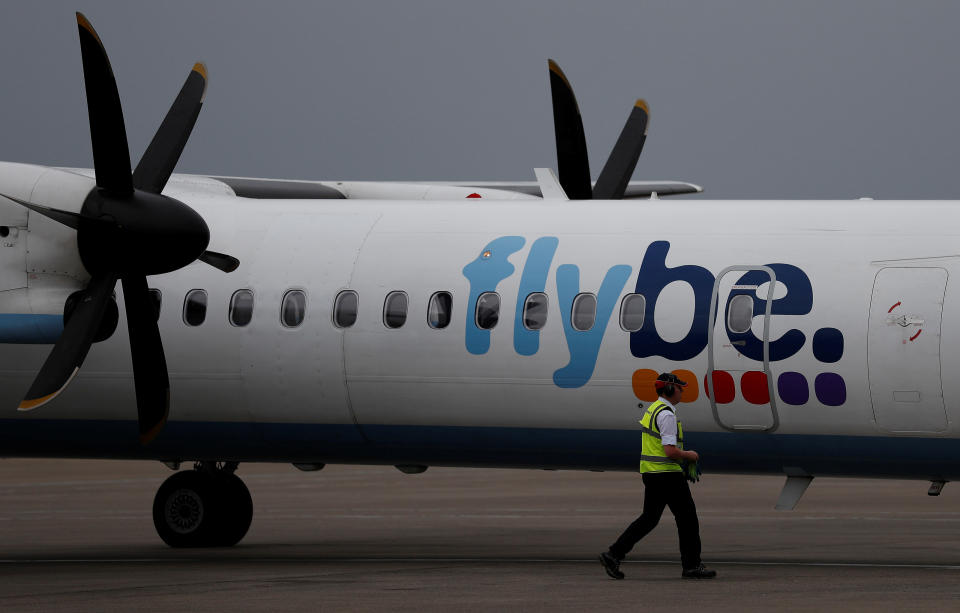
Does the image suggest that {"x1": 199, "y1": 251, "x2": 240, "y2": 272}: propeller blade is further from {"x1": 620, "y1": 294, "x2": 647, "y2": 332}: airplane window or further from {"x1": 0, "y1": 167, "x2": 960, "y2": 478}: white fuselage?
{"x1": 620, "y1": 294, "x2": 647, "y2": 332}: airplane window

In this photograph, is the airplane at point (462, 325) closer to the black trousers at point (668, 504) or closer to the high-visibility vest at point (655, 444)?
the high-visibility vest at point (655, 444)

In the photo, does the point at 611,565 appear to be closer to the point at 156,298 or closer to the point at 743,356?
the point at 743,356

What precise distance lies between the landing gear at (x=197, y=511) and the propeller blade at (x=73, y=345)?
4.33m

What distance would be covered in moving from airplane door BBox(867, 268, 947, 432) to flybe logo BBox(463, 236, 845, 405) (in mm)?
421

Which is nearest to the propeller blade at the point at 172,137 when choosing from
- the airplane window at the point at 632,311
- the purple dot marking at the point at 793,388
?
the airplane window at the point at 632,311

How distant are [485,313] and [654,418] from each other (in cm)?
290

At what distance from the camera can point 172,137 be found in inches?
774

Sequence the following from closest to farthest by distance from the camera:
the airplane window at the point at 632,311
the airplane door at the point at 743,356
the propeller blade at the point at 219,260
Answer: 1. the airplane door at the point at 743,356
2. the airplane window at the point at 632,311
3. the propeller blade at the point at 219,260

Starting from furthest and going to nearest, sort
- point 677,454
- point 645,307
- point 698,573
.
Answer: point 645,307
point 698,573
point 677,454

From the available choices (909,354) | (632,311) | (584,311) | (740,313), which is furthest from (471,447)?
(909,354)

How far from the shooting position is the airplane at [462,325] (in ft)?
55.9

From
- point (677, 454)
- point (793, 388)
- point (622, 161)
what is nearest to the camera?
point (677, 454)

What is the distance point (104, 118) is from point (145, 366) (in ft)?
8.88

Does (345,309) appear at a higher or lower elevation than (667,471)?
higher
